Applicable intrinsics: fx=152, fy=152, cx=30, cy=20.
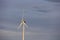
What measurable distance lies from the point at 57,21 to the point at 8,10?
5.64ft

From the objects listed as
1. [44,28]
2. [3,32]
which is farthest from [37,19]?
[3,32]

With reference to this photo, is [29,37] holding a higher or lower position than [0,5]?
lower

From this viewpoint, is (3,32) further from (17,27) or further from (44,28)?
(44,28)

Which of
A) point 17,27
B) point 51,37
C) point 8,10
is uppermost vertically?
point 8,10

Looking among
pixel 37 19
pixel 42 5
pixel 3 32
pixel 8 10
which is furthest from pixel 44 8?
pixel 3 32

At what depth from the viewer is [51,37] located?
5.19 metres

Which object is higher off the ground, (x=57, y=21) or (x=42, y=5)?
(x=42, y=5)

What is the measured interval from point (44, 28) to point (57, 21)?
1.67 ft

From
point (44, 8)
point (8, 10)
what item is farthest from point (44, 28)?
point (8, 10)

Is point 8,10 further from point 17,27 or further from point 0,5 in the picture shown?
point 17,27

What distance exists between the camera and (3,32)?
5059mm

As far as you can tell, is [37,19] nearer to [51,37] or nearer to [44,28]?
[44,28]

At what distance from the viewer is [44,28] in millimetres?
5219

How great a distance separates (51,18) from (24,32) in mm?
1041
